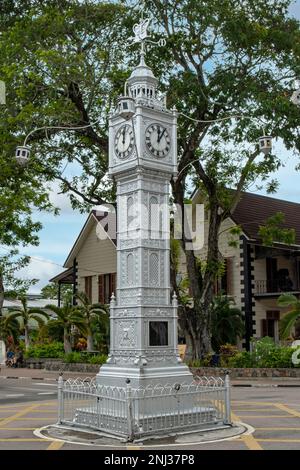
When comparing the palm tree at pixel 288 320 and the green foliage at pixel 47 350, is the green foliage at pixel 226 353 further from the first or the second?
the green foliage at pixel 47 350

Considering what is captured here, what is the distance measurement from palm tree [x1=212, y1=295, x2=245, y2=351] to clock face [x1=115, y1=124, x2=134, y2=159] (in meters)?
20.5

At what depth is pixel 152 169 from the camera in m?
12.8

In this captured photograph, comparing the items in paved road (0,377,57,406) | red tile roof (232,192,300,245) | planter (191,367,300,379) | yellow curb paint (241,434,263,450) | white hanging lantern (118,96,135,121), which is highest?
red tile roof (232,192,300,245)

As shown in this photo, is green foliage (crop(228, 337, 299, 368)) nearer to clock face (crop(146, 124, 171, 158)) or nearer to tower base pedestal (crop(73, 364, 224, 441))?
tower base pedestal (crop(73, 364, 224, 441))

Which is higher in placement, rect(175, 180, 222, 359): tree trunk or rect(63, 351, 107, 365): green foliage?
rect(175, 180, 222, 359): tree trunk

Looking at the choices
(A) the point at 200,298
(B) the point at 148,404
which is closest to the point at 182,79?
(A) the point at 200,298

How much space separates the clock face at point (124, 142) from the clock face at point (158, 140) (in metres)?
0.36

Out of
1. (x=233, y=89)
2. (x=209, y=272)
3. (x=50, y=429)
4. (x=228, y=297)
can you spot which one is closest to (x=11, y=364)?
(x=228, y=297)

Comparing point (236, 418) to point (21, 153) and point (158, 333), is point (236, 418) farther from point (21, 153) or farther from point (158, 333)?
point (21, 153)

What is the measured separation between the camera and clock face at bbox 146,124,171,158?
12.9m

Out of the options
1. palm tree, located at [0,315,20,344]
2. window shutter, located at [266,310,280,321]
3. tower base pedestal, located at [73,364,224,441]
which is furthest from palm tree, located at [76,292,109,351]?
tower base pedestal, located at [73,364,224,441]

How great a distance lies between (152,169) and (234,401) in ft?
27.0
